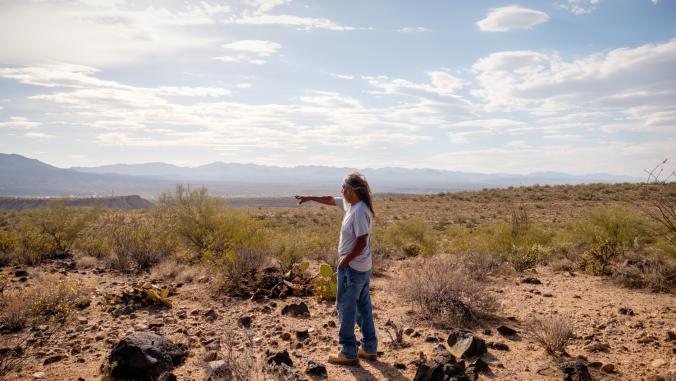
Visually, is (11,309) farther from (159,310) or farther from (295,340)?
(295,340)

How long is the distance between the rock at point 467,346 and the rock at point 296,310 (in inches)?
102

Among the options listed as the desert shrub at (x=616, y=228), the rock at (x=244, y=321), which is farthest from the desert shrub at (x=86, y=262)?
the desert shrub at (x=616, y=228)

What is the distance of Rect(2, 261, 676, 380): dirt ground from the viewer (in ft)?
15.8

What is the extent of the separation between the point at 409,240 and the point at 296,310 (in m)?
7.62

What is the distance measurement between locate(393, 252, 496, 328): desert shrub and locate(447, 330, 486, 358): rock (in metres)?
0.93

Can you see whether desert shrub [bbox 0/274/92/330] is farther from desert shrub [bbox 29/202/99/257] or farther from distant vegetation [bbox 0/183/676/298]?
desert shrub [bbox 29/202/99/257]

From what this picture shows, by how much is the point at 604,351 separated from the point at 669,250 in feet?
16.5

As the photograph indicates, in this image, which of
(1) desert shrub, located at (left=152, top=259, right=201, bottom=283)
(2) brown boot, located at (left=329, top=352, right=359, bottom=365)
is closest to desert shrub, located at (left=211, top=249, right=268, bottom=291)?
(1) desert shrub, located at (left=152, top=259, right=201, bottom=283)

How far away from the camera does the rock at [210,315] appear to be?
6.61 meters

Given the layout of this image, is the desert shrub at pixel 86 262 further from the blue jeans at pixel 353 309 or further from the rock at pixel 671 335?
the rock at pixel 671 335

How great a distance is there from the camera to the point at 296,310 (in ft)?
22.7

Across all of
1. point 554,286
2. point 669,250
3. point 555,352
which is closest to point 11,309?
point 555,352

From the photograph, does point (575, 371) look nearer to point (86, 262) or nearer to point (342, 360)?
point (342, 360)

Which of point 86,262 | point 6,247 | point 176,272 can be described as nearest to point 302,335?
point 176,272
